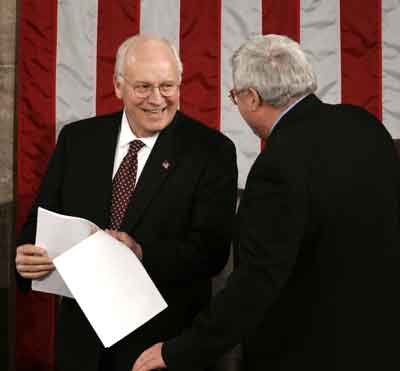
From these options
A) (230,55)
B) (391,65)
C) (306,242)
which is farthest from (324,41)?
(306,242)

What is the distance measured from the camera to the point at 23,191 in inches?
116

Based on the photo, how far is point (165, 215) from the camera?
76.4 inches

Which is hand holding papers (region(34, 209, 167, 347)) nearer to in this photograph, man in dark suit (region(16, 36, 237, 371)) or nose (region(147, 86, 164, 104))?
man in dark suit (region(16, 36, 237, 371))

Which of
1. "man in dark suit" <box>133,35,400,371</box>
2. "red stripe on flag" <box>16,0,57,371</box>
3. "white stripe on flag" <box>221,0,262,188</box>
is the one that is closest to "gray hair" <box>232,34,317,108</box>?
"man in dark suit" <box>133,35,400,371</box>

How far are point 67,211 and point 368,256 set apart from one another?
0.96 meters

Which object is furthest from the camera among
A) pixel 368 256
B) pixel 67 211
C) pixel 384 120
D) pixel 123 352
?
pixel 384 120

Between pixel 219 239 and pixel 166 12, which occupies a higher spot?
pixel 166 12

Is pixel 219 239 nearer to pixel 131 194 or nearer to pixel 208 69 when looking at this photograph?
pixel 131 194

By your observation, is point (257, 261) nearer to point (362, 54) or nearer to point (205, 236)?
point (205, 236)

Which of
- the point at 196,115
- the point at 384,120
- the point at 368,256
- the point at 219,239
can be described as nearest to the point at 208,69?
the point at 196,115

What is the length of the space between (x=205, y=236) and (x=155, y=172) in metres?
0.24

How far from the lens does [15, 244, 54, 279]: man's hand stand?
1.83m

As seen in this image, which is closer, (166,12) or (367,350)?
(367,350)

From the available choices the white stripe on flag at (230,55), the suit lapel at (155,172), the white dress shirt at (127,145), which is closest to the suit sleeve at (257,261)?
the suit lapel at (155,172)
